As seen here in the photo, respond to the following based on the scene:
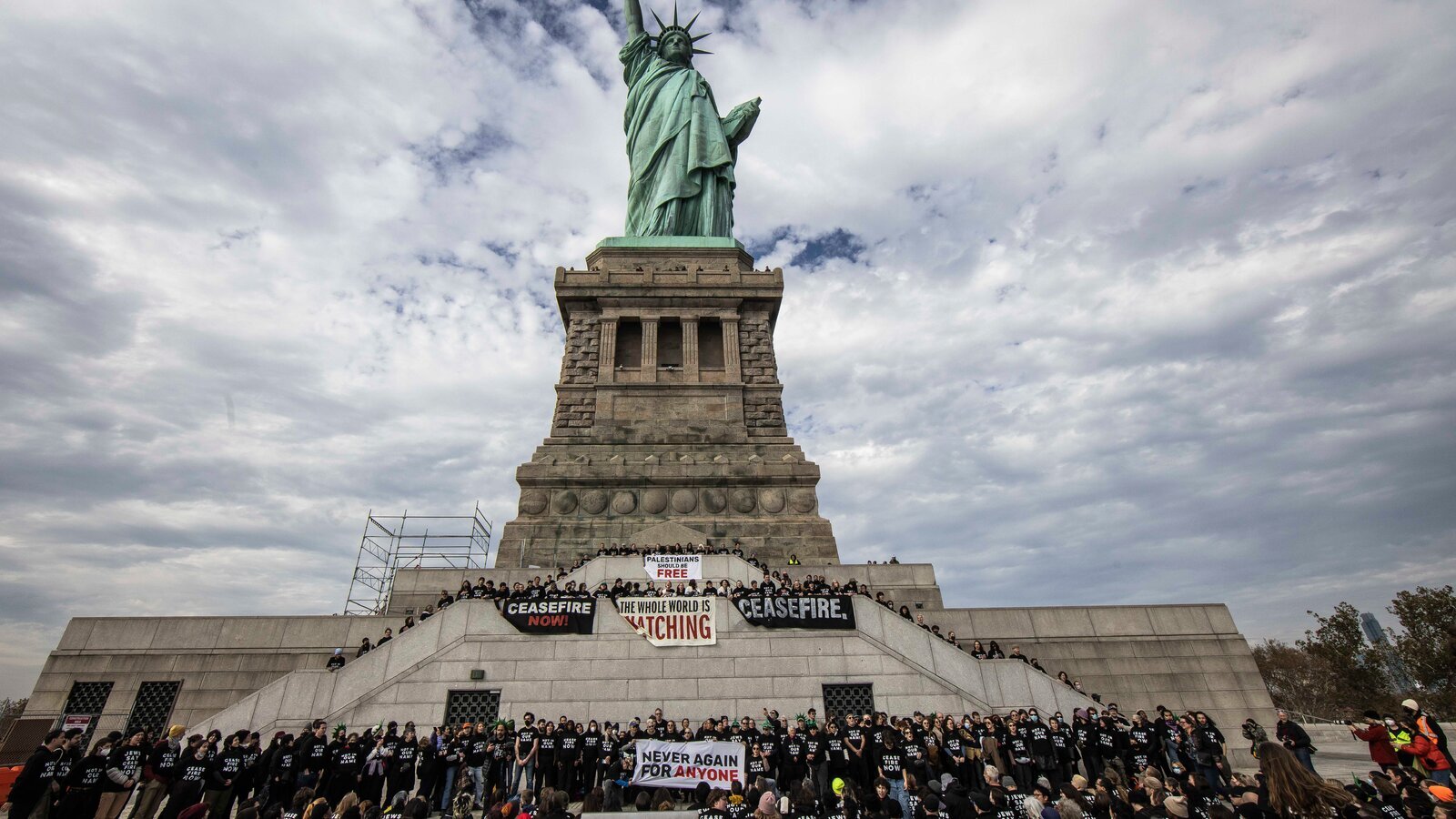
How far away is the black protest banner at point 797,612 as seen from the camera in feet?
54.3

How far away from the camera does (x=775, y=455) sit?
28438mm

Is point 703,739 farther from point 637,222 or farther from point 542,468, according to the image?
point 637,222

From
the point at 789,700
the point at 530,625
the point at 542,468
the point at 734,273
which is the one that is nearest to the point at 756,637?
the point at 789,700

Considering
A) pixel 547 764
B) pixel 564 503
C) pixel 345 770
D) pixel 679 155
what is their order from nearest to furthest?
1. pixel 345 770
2. pixel 547 764
3. pixel 564 503
4. pixel 679 155

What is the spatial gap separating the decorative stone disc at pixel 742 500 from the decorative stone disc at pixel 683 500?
141cm

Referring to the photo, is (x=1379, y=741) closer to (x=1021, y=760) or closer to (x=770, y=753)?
(x=1021, y=760)

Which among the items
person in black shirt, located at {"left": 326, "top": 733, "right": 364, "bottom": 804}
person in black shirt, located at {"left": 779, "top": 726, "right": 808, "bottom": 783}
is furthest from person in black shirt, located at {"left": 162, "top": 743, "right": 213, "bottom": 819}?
person in black shirt, located at {"left": 779, "top": 726, "right": 808, "bottom": 783}

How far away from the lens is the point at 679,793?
11875 millimetres

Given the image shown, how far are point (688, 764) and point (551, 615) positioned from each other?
6080 mm

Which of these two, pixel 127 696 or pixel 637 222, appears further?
pixel 637 222

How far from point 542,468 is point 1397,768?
24232mm

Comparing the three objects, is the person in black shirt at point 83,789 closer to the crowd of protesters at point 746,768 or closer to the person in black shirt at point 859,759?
the crowd of protesters at point 746,768

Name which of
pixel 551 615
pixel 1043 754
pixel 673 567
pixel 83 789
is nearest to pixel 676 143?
pixel 673 567

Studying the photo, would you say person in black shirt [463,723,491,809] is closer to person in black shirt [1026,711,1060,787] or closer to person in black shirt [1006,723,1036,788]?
person in black shirt [1006,723,1036,788]
